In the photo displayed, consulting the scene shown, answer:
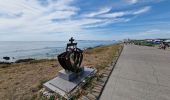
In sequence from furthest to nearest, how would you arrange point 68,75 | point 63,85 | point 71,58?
point 71,58
point 68,75
point 63,85

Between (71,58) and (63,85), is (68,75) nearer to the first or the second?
(63,85)

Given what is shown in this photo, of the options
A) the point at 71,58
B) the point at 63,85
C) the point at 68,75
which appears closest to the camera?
the point at 63,85

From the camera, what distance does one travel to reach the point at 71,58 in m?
6.86

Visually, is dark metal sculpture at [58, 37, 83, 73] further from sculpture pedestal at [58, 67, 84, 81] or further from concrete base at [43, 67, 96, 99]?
concrete base at [43, 67, 96, 99]

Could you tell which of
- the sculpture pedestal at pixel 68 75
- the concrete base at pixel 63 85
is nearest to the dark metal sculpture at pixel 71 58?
the sculpture pedestal at pixel 68 75

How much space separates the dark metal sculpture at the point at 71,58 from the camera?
6.37 m

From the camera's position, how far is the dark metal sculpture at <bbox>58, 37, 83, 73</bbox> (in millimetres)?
6371

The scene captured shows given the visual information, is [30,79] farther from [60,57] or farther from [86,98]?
[86,98]

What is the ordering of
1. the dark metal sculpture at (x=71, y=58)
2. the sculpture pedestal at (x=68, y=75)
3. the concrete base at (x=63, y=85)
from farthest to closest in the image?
the dark metal sculpture at (x=71, y=58)
the sculpture pedestal at (x=68, y=75)
the concrete base at (x=63, y=85)

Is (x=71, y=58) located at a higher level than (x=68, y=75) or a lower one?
higher

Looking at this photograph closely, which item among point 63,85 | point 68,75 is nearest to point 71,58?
point 68,75

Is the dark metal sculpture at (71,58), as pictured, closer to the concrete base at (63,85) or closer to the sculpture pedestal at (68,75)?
the sculpture pedestal at (68,75)

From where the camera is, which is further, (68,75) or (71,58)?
(71,58)

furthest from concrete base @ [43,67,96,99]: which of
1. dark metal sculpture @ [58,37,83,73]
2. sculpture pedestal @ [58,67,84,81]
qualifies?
dark metal sculpture @ [58,37,83,73]
